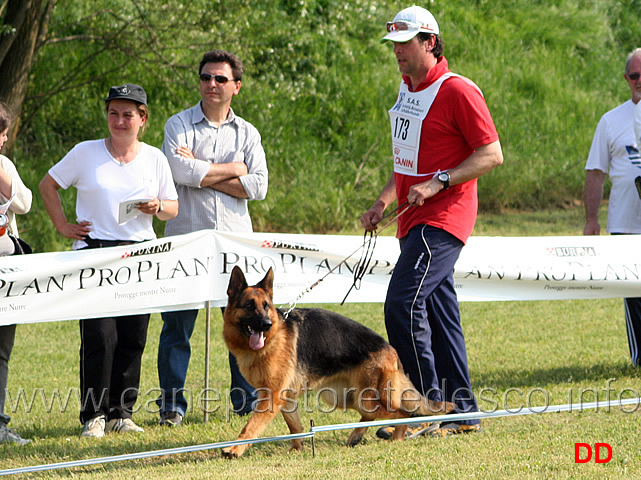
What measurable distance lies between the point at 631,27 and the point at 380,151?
1317cm

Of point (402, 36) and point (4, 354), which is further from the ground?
point (402, 36)

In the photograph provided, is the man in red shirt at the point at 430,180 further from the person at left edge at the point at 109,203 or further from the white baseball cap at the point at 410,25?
the person at left edge at the point at 109,203

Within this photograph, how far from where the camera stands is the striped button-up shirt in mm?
5711

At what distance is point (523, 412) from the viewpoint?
481 centimetres

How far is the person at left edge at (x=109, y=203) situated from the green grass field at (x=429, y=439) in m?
0.28

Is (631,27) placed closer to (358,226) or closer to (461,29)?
(461,29)

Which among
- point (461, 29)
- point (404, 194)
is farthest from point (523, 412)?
point (461, 29)

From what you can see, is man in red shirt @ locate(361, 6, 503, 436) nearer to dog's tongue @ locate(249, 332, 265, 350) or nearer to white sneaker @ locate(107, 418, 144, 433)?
dog's tongue @ locate(249, 332, 265, 350)

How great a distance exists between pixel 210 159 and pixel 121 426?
1.86m

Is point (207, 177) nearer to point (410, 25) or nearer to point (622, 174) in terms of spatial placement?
point (410, 25)

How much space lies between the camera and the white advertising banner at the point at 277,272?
5.12m

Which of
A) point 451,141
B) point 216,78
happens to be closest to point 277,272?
point 216,78

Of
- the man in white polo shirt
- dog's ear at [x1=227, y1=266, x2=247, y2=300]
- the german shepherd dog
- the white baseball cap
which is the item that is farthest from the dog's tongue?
the man in white polo shirt

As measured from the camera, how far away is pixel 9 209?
5.07 metres
